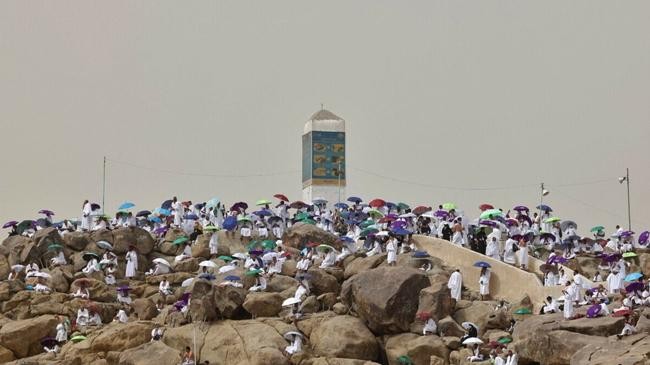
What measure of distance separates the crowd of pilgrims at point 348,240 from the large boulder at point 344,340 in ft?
2.84

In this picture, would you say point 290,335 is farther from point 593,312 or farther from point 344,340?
point 593,312

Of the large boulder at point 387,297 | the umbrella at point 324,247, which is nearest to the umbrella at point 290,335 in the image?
the large boulder at point 387,297

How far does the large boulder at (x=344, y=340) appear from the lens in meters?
40.0

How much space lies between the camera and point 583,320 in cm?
3819

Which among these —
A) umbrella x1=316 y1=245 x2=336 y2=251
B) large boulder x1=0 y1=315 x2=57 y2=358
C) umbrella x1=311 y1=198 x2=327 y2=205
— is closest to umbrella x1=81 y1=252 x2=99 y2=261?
large boulder x1=0 y1=315 x2=57 y2=358

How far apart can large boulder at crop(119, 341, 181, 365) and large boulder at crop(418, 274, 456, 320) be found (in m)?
8.45

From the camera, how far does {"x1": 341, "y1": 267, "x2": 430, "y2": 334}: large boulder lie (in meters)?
40.8

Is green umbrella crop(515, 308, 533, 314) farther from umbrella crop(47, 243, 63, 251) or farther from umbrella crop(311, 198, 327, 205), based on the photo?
umbrella crop(311, 198, 327, 205)

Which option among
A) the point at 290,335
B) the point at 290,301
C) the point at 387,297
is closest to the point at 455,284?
the point at 387,297

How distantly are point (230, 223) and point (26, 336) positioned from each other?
43.2 feet

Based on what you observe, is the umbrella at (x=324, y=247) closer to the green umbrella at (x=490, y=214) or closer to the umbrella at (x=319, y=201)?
the green umbrella at (x=490, y=214)

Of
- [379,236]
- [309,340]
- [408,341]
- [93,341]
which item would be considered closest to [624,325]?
[408,341]

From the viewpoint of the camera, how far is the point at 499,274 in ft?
150

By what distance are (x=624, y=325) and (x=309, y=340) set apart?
34.3 feet
